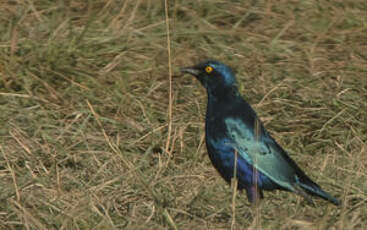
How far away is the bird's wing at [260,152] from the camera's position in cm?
398

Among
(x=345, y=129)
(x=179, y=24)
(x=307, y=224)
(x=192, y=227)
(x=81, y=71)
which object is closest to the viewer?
(x=307, y=224)

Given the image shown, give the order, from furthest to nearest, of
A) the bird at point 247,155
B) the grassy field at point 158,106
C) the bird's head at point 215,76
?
1. the bird's head at point 215,76
2. the bird at point 247,155
3. the grassy field at point 158,106

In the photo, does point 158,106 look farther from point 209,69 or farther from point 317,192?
point 317,192

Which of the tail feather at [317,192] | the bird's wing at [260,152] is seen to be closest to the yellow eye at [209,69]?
the bird's wing at [260,152]

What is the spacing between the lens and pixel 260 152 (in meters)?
4.02

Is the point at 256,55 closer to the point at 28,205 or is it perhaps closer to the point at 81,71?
the point at 81,71

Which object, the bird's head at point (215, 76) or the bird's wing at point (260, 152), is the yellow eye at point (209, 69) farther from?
the bird's wing at point (260, 152)

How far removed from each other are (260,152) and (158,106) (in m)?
1.41

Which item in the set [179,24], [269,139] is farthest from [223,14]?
[269,139]

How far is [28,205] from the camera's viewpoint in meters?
3.62

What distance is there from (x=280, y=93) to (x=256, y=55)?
497 millimetres

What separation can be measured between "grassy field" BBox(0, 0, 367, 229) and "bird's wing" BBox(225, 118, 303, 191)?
5.8 inches

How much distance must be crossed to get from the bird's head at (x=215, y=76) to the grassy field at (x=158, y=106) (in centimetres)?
24

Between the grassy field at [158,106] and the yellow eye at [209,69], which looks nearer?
the grassy field at [158,106]
